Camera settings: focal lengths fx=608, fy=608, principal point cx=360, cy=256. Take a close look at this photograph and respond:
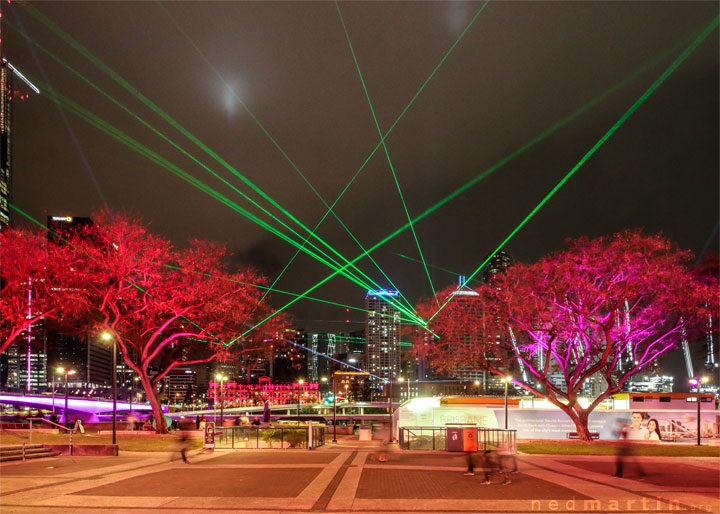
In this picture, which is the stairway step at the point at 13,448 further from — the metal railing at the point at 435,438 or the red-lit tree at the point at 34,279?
the metal railing at the point at 435,438

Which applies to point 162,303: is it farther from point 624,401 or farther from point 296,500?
point 624,401

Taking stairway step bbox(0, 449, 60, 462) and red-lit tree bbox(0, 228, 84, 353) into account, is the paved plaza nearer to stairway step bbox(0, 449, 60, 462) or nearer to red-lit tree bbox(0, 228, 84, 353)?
stairway step bbox(0, 449, 60, 462)

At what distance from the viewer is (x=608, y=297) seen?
28.2 metres

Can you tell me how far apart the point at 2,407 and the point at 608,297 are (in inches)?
5584

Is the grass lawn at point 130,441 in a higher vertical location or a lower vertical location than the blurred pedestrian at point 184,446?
lower

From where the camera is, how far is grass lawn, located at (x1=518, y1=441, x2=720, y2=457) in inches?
955

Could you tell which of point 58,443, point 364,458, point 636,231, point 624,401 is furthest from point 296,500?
point 624,401

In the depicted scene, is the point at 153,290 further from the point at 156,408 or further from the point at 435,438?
the point at 435,438

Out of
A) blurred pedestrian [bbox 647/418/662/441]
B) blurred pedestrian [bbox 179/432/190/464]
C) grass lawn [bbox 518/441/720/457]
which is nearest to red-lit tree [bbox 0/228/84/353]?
blurred pedestrian [bbox 179/432/190/464]

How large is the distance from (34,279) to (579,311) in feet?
87.2

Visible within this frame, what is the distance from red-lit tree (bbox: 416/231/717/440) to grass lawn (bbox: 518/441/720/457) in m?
2.89

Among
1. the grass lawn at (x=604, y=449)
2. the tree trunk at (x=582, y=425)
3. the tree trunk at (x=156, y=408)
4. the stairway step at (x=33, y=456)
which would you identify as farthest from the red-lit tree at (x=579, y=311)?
the stairway step at (x=33, y=456)

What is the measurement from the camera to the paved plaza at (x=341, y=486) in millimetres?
12633

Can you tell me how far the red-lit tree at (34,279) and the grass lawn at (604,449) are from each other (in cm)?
2220
